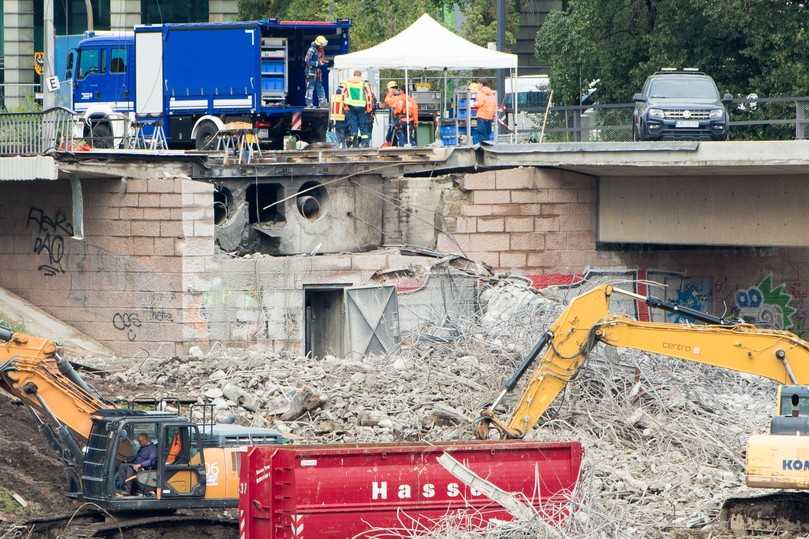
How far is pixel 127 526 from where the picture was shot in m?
19.5

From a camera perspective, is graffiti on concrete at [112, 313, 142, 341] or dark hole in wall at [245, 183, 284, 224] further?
dark hole in wall at [245, 183, 284, 224]

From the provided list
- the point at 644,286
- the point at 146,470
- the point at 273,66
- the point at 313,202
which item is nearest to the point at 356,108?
the point at 313,202

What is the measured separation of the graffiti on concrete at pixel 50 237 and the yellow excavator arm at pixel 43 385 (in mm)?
10468

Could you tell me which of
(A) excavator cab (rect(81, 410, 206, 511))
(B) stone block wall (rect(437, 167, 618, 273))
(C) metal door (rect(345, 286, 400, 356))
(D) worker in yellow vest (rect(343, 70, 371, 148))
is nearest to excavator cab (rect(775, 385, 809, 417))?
(A) excavator cab (rect(81, 410, 206, 511))

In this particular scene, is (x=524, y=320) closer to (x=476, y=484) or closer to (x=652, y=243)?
(x=652, y=243)

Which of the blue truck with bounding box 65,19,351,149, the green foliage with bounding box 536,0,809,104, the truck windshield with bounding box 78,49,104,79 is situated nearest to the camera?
the blue truck with bounding box 65,19,351,149

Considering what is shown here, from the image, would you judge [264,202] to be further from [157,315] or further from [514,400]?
[514,400]

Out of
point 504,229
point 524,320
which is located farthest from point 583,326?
point 504,229

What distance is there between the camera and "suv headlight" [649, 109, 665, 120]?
31234 mm

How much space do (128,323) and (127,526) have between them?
1160 centimetres

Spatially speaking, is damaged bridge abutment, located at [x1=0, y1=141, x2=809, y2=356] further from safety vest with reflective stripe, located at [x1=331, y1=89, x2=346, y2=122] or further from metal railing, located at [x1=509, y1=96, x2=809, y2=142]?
metal railing, located at [x1=509, y1=96, x2=809, y2=142]

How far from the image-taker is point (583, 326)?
2152 centimetres

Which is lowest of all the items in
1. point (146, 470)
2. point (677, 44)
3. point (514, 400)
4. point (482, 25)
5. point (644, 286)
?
point (514, 400)

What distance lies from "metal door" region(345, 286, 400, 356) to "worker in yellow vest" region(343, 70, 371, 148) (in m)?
4.42
